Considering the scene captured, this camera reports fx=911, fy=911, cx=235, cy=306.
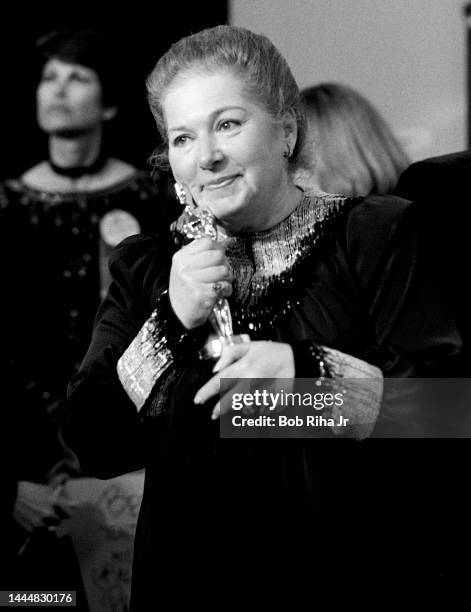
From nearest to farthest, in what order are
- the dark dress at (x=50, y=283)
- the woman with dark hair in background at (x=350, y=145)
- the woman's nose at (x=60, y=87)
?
the woman with dark hair in background at (x=350, y=145), the dark dress at (x=50, y=283), the woman's nose at (x=60, y=87)

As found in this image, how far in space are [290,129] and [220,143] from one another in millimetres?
139

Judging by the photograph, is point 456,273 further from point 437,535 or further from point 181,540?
point 181,540

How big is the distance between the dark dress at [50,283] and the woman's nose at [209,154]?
135cm

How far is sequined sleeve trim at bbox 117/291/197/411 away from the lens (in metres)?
1.03

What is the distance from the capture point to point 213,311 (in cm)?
99

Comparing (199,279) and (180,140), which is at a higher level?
(180,140)

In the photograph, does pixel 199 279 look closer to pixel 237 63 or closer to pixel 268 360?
pixel 268 360

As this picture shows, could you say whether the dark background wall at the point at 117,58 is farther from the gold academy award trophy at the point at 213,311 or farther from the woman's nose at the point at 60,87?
the gold academy award trophy at the point at 213,311

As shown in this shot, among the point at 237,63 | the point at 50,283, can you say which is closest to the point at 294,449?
the point at 237,63

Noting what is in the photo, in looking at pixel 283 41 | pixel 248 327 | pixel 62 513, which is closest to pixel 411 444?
pixel 248 327

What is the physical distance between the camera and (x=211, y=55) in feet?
3.50

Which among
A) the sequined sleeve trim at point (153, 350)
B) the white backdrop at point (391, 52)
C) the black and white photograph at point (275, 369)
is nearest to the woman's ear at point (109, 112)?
the white backdrop at point (391, 52)

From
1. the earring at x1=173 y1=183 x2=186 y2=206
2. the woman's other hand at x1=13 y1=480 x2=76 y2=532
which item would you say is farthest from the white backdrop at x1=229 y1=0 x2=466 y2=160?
the earring at x1=173 y1=183 x2=186 y2=206

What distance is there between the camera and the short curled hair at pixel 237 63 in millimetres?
1062
